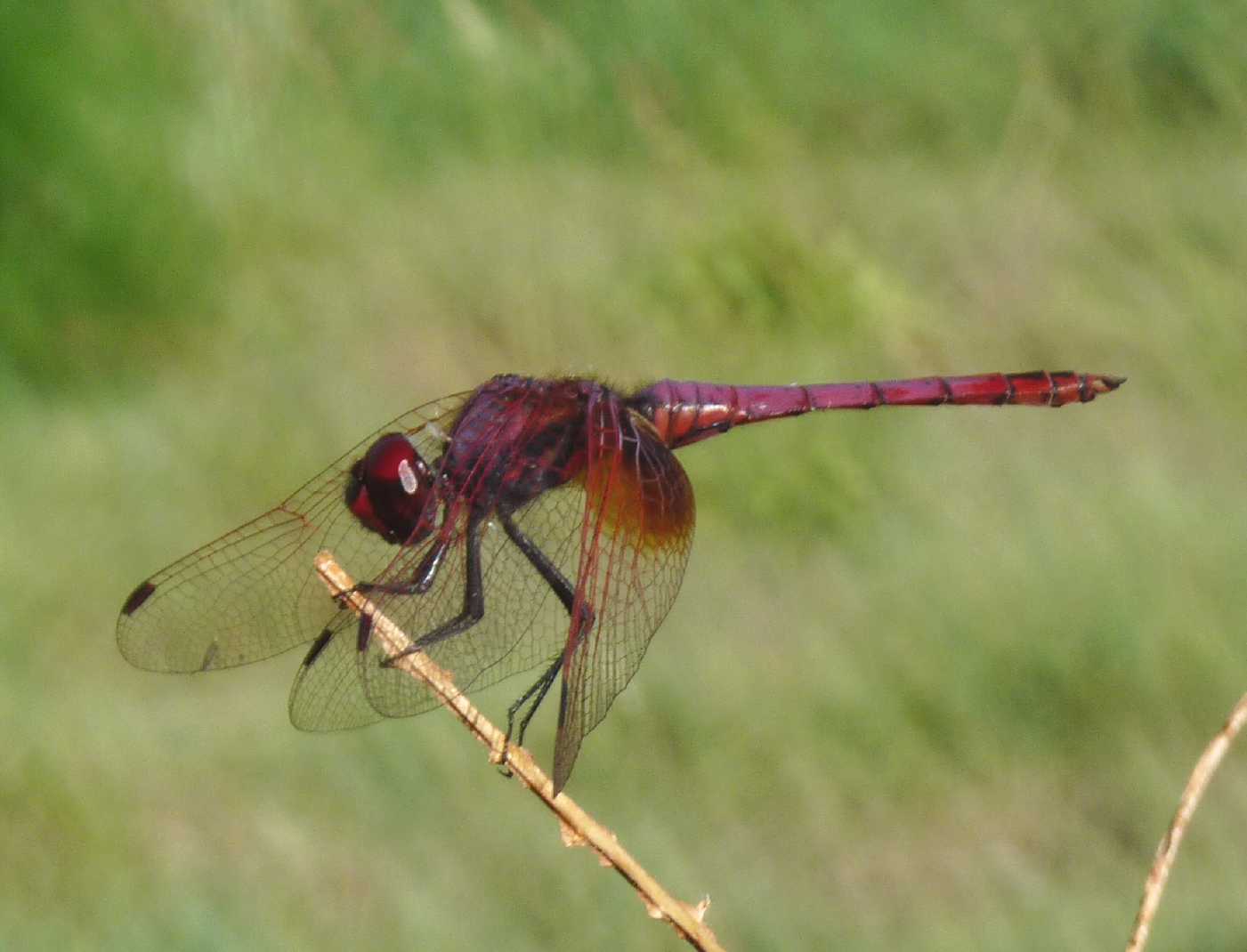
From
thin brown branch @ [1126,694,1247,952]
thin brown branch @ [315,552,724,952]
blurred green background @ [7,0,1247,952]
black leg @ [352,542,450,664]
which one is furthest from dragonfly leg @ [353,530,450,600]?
blurred green background @ [7,0,1247,952]

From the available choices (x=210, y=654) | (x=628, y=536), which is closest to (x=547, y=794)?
(x=628, y=536)

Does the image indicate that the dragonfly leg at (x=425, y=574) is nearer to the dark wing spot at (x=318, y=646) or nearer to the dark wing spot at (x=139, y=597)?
the dark wing spot at (x=318, y=646)

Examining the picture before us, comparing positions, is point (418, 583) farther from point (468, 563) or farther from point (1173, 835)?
point (1173, 835)

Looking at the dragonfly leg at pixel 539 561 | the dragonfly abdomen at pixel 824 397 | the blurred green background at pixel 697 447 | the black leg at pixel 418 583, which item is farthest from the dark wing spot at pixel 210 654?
the blurred green background at pixel 697 447

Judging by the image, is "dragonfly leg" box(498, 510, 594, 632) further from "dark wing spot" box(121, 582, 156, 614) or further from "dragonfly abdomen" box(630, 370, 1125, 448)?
"dark wing spot" box(121, 582, 156, 614)

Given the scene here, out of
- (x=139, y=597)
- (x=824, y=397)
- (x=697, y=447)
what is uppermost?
(x=697, y=447)


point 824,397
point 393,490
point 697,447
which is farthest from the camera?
point 697,447

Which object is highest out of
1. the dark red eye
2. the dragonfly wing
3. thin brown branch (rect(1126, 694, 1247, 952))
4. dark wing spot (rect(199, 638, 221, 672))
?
dark wing spot (rect(199, 638, 221, 672))
